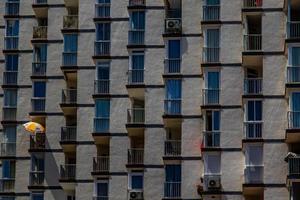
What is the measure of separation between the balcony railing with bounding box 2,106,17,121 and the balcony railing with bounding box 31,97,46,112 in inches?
69.6

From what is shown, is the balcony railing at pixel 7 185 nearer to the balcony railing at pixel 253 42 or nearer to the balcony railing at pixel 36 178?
the balcony railing at pixel 36 178

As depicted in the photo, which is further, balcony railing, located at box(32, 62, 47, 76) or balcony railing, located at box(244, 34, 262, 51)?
balcony railing, located at box(32, 62, 47, 76)

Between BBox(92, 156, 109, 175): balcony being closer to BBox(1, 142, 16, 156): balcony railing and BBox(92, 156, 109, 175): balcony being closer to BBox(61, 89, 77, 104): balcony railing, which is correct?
BBox(61, 89, 77, 104): balcony railing


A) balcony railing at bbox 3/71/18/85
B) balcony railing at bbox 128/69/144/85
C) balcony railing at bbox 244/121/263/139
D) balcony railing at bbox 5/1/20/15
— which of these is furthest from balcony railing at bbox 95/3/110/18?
balcony railing at bbox 244/121/263/139

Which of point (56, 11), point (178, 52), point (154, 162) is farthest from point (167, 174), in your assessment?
point (56, 11)

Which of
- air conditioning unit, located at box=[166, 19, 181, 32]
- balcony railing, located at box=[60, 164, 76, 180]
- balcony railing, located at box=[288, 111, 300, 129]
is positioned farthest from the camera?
balcony railing, located at box=[60, 164, 76, 180]

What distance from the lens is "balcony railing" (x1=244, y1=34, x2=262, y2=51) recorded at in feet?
392

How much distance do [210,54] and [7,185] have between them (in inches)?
784

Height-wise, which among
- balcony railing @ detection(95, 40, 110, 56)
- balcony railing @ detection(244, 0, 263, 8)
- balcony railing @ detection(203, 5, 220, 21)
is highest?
balcony railing @ detection(244, 0, 263, 8)

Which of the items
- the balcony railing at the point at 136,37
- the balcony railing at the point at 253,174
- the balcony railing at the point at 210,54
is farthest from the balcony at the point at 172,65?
the balcony railing at the point at 253,174

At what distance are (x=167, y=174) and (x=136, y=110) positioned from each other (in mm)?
6014

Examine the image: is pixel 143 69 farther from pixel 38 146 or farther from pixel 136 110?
pixel 38 146

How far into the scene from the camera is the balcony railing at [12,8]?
422 feet

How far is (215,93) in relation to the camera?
119500 millimetres
